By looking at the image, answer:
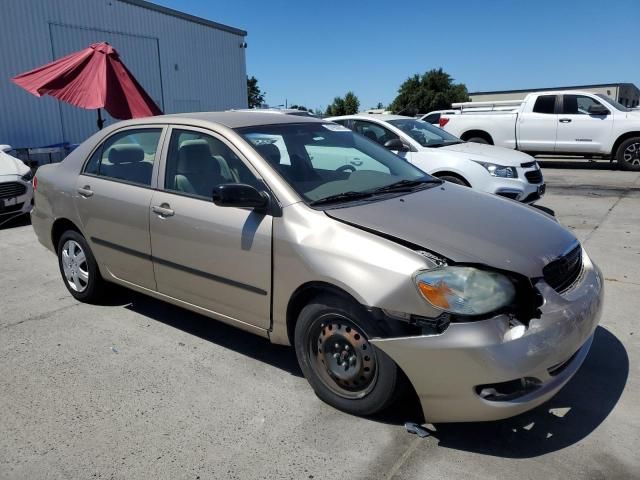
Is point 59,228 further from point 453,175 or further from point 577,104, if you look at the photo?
point 577,104

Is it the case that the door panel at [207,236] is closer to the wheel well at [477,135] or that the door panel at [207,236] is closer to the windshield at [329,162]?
the windshield at [329,162]

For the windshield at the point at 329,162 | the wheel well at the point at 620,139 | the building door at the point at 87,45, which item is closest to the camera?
the windshield at the point at 329,162

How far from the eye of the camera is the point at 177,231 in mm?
3592

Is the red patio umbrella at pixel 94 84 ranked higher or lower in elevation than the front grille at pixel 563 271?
higher

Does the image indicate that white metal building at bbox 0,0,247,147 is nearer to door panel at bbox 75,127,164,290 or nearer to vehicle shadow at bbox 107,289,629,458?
door panel at bbox 75,127,164,290

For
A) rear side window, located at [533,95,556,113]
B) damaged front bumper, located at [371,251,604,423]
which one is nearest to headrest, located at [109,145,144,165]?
damaged front bumper, located at [371,251,604,423]

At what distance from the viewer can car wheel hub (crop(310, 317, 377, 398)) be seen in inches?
111

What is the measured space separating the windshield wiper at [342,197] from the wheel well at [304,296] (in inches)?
20.2

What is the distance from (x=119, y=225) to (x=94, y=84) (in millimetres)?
6938

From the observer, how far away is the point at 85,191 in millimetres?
4336

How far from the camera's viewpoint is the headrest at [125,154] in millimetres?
4184

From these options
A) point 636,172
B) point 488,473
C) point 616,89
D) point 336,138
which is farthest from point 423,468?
point 616,89

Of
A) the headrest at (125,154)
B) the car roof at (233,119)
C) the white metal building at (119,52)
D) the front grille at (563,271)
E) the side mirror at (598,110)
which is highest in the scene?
the white metal building at (119,52)

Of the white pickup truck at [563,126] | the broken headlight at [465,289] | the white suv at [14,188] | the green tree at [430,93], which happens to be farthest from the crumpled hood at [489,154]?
the green tree at [430,93]
